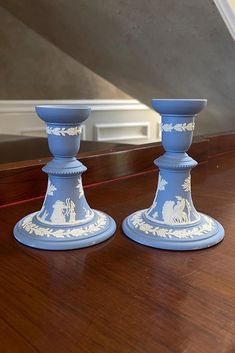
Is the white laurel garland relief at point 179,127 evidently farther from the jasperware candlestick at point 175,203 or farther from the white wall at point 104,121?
the white wall at point 104,121

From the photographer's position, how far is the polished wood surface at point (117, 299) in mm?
316

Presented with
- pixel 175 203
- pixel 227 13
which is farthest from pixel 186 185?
pixel 227 13

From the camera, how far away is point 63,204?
0.53 metres

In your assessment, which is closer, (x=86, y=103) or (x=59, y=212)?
(x=59, y=212)

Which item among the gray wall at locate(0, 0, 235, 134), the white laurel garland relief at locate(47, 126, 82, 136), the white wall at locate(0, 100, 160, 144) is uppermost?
the gray wall at locate(0, 0, 235, 134)

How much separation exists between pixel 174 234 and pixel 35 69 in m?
2.15

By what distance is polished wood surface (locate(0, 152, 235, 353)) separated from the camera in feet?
1.04

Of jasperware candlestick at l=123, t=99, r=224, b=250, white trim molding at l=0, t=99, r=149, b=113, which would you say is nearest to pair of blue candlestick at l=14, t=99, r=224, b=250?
jasperware candlestick at l=123, t=99, r=224, b=250

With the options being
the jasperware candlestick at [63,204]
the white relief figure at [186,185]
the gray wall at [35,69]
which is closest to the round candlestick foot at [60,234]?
the jasperware candlestick at [63,204]

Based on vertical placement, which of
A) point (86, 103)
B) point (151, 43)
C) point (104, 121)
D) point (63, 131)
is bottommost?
point (104, 121)

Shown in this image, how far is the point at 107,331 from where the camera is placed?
13.0 inches

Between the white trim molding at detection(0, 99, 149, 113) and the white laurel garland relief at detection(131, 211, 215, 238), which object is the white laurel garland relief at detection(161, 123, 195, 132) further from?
the white trim molding at detection(0, 99, 149, 113)

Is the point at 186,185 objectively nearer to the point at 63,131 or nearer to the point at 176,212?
the point at 176,212

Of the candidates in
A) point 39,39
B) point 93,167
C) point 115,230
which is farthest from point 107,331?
point 39,39
